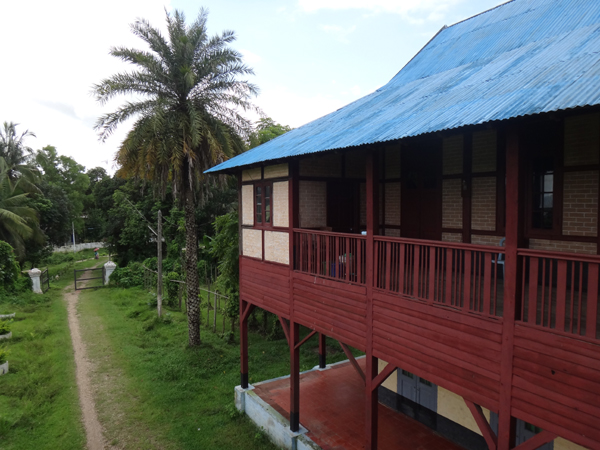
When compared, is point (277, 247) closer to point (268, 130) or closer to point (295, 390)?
point (295, 390)

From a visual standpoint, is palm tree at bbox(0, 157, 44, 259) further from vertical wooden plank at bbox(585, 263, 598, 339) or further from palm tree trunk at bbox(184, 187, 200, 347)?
vertical wooden plank at bbox(585, 263, 598, 339)

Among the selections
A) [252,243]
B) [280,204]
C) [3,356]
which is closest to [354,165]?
[280,204]

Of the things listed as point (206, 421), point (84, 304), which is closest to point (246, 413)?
point (206, 421)

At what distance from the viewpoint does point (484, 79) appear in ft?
21.2

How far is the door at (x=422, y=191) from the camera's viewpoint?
859 cm

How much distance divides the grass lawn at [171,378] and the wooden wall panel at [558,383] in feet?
22.2

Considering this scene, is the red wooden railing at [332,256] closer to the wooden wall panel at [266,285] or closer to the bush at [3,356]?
the wooden wall panel at [266,285]

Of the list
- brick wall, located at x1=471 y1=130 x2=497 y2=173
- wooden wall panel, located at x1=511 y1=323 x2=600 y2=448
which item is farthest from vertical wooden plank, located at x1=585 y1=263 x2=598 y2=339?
brick wall, located at x1=471 y1=130 x2=497 y2=173

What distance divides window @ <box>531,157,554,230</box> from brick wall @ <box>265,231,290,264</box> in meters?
4.60

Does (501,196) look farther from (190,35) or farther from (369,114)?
(190,35)

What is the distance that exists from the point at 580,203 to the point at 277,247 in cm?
566

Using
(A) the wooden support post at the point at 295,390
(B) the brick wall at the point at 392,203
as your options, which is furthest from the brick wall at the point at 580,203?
(A) the wooden support post at the point at 295,390

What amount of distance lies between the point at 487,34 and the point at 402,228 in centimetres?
457

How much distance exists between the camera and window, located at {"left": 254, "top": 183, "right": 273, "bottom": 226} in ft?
31.5
